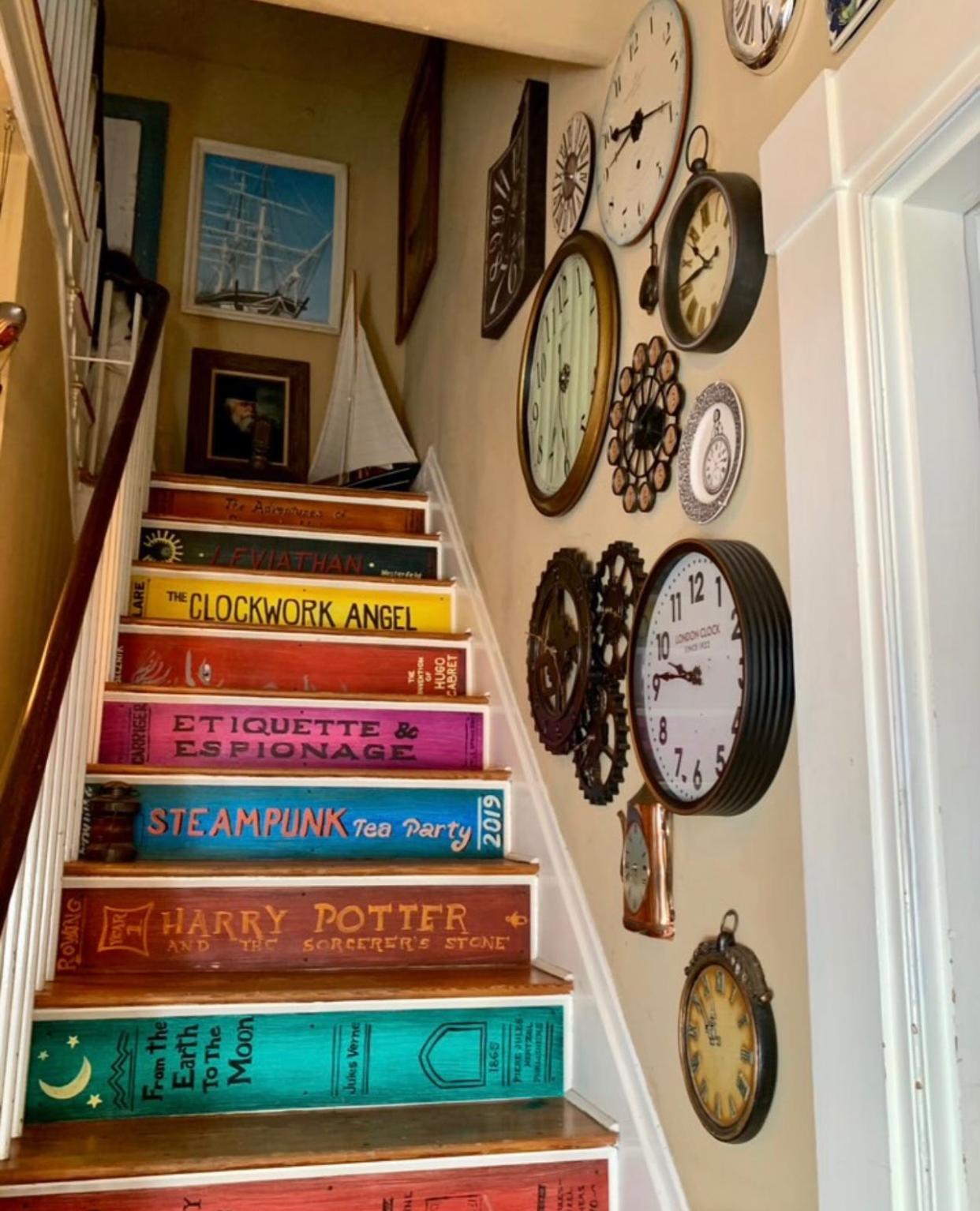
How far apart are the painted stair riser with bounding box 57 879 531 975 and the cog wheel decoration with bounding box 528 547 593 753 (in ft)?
1.20

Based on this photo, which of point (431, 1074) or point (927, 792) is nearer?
point (927, 792)

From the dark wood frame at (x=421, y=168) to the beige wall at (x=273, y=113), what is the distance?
0.14m

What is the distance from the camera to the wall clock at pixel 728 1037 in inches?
45.1

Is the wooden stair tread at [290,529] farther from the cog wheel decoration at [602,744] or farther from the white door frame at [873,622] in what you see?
the white door frame at [873,622]

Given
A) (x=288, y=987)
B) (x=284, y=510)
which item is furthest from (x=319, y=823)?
(x=284, y=510)

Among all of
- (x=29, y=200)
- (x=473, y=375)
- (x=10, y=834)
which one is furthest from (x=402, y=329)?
(x=10, y=834)

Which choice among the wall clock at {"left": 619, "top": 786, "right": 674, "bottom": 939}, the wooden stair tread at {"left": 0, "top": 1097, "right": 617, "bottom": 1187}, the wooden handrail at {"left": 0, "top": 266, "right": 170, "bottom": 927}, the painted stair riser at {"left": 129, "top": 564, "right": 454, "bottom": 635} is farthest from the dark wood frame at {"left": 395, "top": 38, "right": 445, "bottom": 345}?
the wooden stair tread at {"left": 0, "top": 1097, "right": 617, "bottom": 1187}

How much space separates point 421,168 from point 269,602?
218cm

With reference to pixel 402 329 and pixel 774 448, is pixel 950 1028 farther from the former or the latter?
pixel 402 329

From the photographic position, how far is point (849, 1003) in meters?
0.99

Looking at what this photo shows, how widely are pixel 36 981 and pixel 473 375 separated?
197 centimetres

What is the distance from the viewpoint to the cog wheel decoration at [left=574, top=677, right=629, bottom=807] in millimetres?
1605

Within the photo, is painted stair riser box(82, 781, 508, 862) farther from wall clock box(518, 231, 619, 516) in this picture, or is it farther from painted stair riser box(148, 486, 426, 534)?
painted stair riser box(148, 486, 426, 534)

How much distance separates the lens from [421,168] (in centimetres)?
389
